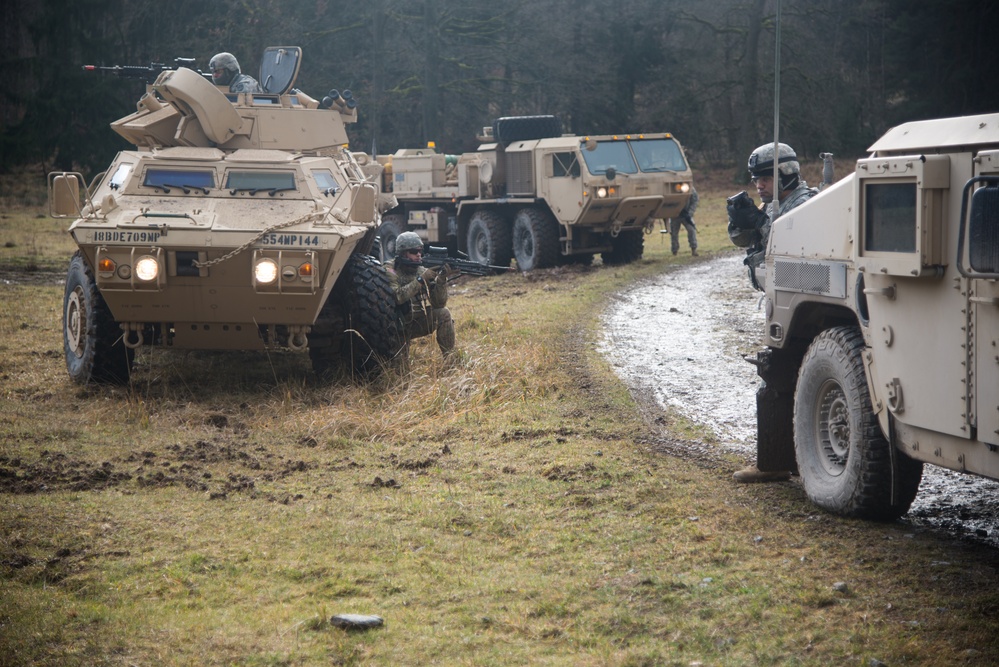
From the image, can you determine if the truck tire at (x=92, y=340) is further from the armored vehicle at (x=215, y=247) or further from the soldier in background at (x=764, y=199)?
the soldier in background at (x=764, y=199)

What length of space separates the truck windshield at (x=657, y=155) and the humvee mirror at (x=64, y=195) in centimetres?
959

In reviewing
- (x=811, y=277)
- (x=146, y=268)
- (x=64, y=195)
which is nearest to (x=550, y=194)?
(x=64, y=195)

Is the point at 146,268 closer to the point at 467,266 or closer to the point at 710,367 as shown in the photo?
the point at 710,367

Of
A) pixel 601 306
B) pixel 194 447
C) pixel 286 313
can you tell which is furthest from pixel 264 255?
pixel 601 306

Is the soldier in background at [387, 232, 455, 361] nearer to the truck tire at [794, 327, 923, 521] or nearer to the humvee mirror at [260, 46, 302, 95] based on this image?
the humvee mirror at [260, 46, 302, 95]

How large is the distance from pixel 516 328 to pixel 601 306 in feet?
6.60

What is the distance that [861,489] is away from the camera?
5180 millimetres

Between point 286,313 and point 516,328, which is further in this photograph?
point 516,328

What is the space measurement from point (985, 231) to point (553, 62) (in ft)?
103

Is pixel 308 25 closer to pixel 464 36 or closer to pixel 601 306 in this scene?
pixel 464 36

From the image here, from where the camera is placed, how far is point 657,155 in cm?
1694

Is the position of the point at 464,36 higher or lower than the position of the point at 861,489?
higher

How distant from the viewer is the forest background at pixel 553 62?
2953cm

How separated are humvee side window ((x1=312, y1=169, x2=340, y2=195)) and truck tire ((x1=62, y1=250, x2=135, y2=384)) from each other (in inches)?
72.3
